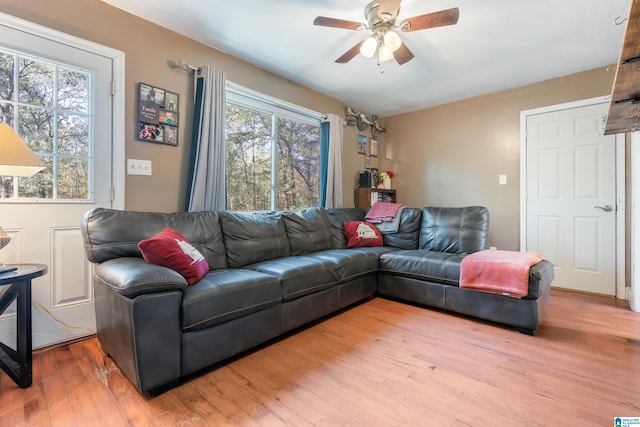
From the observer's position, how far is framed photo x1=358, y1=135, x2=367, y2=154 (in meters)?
4.53

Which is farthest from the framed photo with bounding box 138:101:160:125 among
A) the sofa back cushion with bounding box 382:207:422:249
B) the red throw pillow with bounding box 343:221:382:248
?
the sofa back cushion with bounding box 382:207:422:249

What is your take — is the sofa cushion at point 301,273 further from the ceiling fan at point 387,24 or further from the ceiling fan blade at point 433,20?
the ceiling fan blade at point 433,20

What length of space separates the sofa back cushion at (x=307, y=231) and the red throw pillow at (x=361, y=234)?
0.82 ft

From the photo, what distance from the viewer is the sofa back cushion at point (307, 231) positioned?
9.51 ft

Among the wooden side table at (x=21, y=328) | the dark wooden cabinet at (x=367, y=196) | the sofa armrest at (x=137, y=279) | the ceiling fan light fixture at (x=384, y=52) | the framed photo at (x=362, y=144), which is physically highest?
the ceiling fan light fixture at (x=384, y=52)

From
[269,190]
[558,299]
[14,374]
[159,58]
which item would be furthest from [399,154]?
[14,374]

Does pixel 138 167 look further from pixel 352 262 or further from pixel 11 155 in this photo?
pixel 352 262

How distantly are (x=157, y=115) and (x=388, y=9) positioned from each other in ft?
6.30

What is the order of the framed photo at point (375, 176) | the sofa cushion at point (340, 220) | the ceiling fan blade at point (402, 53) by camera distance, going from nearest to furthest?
the ceiling fan blade at point (402, 53), the sofa cushion at point (340, 220), the framed photo at point (375, 176)

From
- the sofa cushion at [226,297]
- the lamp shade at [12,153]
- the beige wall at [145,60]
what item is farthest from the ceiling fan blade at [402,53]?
the lamp shade at [12,153]

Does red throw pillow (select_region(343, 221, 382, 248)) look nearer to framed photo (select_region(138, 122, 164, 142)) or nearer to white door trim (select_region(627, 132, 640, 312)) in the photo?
framed photo (select_region(138, 122, 164, 142))

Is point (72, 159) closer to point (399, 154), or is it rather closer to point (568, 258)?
point (399, 154)

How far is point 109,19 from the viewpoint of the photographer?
2168mm

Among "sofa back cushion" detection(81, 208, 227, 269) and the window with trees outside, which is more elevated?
the window with trees outside
